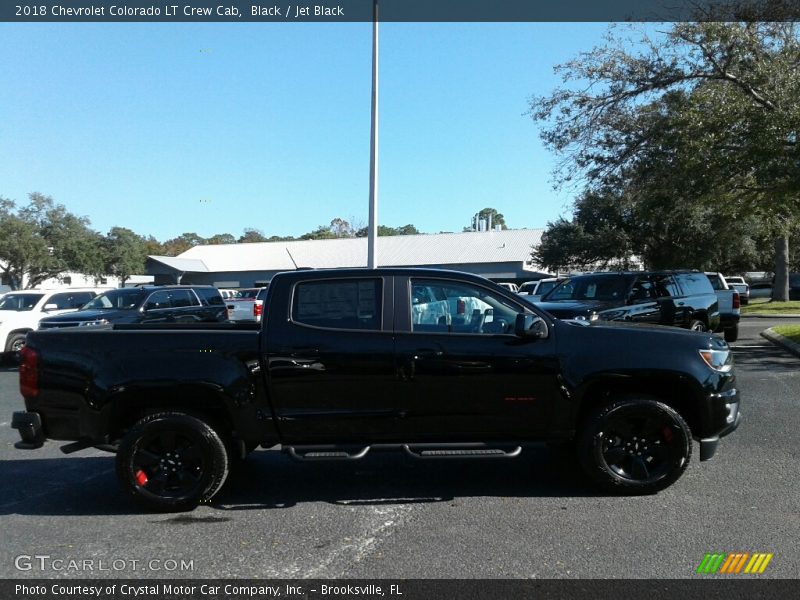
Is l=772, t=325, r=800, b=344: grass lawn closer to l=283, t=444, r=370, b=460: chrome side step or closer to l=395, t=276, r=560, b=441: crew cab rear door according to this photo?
l=395, t=276, r=560, b=441: crew cab rear door

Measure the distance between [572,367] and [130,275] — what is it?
64.1 m

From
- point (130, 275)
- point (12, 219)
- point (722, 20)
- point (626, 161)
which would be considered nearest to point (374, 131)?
point (626, 161)

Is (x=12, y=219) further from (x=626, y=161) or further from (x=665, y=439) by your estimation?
(x=665, y=439)

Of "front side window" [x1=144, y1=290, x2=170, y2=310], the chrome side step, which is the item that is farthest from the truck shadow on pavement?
"front side window" [x1=144, y1=290, x2=170, y2=310]

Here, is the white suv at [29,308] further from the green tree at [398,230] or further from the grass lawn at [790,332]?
the green tree at [398,230]

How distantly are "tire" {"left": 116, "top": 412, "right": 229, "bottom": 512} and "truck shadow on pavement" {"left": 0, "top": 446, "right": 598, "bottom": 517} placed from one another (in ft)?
0.76

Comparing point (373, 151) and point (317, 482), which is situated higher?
point (373, 151)

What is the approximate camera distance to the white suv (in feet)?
50.1

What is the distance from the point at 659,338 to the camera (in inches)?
220

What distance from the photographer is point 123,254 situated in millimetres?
61656

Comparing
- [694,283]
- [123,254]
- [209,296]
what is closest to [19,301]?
[209,296]

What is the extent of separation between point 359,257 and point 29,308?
3921cm

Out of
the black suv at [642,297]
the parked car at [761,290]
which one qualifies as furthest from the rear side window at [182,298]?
the parked car at [761,290]
